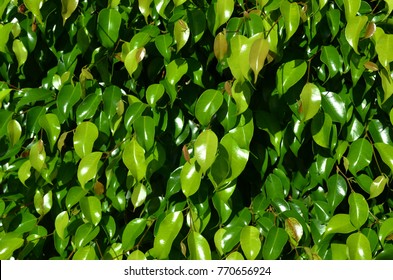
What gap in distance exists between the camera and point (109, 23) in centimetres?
151

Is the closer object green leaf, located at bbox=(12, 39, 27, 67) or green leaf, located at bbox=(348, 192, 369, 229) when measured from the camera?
green leaf, located at bbox=(348, 192, 369, 229)

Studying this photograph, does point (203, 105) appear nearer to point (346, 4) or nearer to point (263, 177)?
point (263, 177)

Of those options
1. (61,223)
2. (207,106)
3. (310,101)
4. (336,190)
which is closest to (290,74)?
(310,101)

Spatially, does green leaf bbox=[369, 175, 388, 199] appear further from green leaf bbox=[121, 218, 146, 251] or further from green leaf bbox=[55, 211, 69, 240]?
green leaf bbox=[55, 211, 69, 240]

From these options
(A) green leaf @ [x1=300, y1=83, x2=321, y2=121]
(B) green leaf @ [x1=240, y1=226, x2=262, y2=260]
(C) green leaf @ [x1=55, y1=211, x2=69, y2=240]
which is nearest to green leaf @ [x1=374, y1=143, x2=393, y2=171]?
(A) green leaf @ [x1=300, y1=83, x2=321, y2=121]

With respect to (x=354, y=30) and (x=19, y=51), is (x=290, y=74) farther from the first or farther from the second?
(x=19, y=51)

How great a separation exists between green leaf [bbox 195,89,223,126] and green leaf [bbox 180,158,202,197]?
108mm

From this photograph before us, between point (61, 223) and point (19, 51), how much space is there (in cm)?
48

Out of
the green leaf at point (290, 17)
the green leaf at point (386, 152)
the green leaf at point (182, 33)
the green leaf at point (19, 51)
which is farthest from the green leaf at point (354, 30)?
the green leaf at point (19, 51)

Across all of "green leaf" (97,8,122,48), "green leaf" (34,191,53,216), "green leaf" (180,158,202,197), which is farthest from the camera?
"green leaf" (34,191,53,216)

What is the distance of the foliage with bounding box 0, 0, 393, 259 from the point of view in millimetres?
1426

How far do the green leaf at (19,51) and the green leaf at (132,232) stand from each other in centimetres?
53

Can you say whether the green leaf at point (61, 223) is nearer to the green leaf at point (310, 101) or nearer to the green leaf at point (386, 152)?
the green leaf at point (310, 101)
